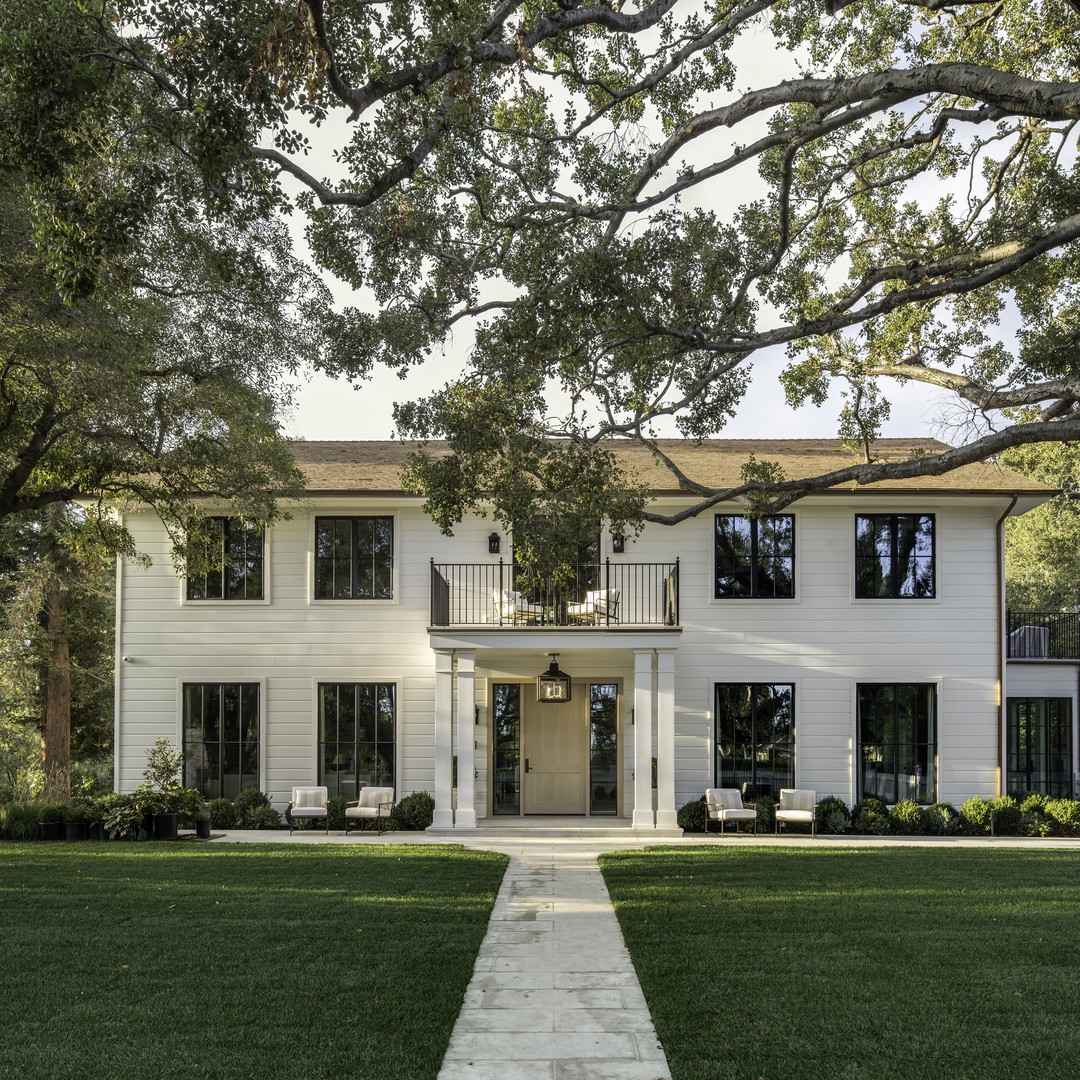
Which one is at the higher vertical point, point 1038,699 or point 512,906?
point 1038,699

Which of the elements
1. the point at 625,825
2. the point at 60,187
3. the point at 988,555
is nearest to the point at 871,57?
the point at 988,555

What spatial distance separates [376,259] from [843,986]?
7.09 m

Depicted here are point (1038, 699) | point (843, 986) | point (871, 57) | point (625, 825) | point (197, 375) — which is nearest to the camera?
point (843, 986)

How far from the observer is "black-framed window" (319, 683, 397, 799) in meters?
16.4

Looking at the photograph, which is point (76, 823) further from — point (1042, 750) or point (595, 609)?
point (1042, 750)

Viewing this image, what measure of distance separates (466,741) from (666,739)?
302 cm

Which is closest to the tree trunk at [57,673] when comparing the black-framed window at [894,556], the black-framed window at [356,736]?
the black-framed window at [356,736]

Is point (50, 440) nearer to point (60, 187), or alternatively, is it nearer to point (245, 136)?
point (60, 187)

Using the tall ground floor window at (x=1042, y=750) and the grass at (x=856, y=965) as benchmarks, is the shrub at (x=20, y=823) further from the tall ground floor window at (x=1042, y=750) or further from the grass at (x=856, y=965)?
the tall ground floor window at (x=1042, y=750)

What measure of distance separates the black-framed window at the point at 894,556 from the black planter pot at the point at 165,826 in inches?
436

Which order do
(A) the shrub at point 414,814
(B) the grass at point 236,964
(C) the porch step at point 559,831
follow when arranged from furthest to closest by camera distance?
1. (A) the shrub at point 414,814
2. (C) the porch step at point 559,831
3. (B) the grass at point 236,964

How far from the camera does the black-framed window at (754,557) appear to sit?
16672 millimetres

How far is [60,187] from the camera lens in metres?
6.43

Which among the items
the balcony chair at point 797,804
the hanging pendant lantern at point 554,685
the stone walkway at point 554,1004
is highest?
the hanging pendant lantern at point 554,685
